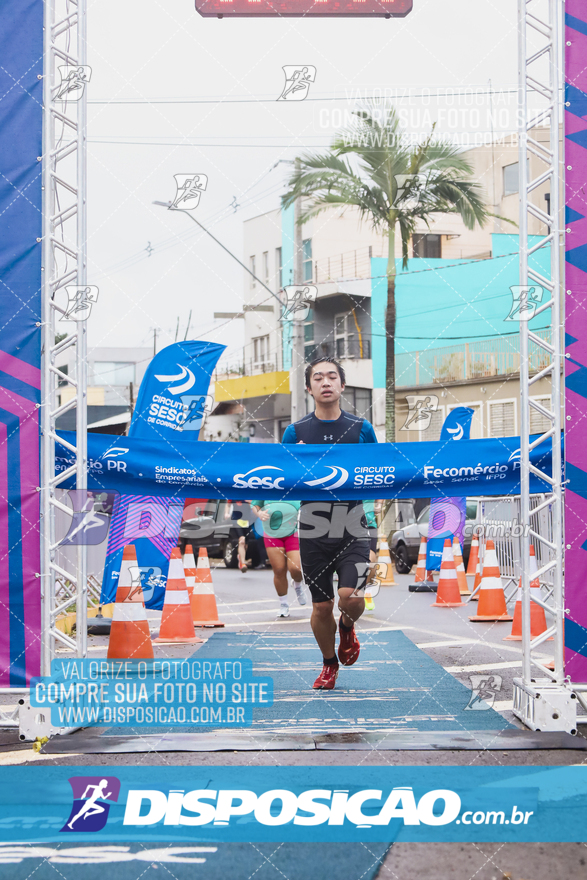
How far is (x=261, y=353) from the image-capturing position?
1427 inches

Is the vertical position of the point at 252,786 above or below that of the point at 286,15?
below

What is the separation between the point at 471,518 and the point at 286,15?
44.3 ft

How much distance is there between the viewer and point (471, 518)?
18047 millimetres

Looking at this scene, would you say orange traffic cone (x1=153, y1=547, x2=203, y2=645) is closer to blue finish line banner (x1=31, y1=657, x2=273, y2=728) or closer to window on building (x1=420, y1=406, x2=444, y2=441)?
blue finish line banner (x1=31, y1=657, x2=273, y2=728)

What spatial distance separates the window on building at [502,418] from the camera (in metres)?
26.9

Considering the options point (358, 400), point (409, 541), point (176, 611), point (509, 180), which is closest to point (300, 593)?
point (176, 611)

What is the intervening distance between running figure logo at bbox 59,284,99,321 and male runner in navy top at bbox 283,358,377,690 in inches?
→ 61.0

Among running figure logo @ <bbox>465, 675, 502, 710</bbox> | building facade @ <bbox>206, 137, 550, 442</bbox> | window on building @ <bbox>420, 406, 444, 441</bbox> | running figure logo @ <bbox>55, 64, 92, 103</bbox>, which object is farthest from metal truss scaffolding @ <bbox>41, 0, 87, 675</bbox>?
window on building @ <bbox>420, 406, 444, 441</bbox>

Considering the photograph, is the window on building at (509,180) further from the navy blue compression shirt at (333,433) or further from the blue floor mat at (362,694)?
the navy blue compression shirt at (333,433)

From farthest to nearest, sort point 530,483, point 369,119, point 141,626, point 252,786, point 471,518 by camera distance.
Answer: point 369,119
point 471,518
point 141,626
point 530,483
point 252,786

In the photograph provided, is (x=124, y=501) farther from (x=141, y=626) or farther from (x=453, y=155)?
(x=453, y=155)

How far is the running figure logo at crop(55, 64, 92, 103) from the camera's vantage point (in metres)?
5.41

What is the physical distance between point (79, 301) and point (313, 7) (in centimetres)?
227

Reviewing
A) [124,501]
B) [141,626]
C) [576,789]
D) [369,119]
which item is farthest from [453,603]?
[369,119]
